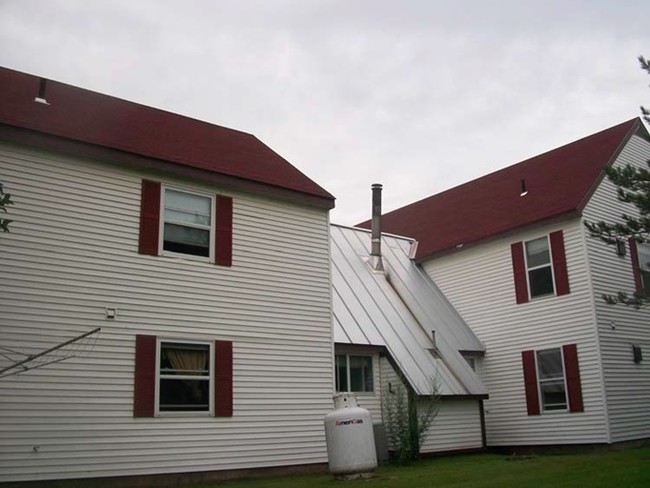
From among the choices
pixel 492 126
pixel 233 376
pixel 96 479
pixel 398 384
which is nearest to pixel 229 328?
pixel 233 376

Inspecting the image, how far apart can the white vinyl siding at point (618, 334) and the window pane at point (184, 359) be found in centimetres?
1008

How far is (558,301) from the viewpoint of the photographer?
1848cm

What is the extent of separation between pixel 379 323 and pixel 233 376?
19.3ft

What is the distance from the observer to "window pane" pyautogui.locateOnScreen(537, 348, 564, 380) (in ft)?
60.0

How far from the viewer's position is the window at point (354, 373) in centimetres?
1673

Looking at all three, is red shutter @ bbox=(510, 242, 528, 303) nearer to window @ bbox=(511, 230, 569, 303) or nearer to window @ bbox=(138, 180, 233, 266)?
window @ bbox=(511, 230, 569, 303)

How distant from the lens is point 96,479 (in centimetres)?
1141

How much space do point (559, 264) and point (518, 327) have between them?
87.0 inches

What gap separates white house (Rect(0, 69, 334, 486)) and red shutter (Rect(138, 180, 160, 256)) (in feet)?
0.09

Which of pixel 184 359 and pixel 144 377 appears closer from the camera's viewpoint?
pixel 144 377

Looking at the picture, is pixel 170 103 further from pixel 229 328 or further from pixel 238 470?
pixel 238 470

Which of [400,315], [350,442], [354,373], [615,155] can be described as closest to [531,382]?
[400,315]

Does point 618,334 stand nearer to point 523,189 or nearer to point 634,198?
point 634,198

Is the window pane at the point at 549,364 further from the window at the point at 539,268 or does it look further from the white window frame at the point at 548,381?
the window at the point at 539,268
